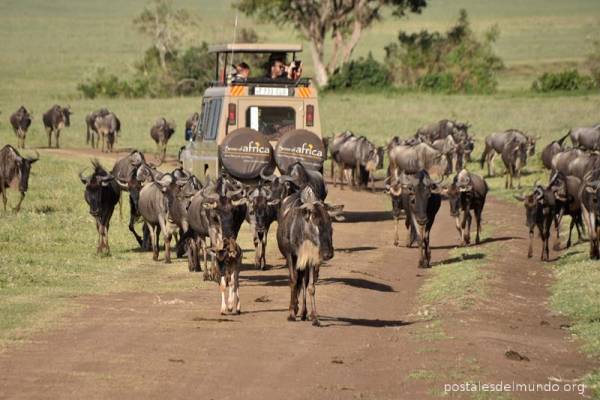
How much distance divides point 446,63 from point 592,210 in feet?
211

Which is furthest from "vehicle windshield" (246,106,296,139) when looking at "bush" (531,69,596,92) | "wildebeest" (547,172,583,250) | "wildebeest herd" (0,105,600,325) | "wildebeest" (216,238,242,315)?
Answer: "bush" (531,69,596,92)

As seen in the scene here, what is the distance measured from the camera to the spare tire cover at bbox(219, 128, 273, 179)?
23.2 metres

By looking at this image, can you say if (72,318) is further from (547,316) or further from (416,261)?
(416,261)

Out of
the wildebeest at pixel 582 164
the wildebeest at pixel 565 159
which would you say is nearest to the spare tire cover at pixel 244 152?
the wildebeest at pixel 582 164

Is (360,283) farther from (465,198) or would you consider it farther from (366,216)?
(366,216)

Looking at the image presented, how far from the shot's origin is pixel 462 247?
77.9 feet

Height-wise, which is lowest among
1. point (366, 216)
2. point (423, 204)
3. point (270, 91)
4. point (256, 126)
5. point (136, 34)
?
point (366, 216)

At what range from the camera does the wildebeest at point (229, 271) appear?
1514 cm

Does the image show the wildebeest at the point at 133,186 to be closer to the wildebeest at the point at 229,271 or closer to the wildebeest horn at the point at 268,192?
the wildebeest horn at the point at 268,192

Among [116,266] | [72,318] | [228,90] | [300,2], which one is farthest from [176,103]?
[72,318]

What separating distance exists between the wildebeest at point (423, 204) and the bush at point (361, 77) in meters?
59.9

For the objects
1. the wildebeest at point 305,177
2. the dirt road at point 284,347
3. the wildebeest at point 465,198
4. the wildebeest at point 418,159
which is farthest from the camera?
the wildebeest at point 418,159

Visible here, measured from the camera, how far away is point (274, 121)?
25.1 metres

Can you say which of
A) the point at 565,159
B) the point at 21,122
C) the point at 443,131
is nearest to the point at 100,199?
the point at 565,159
